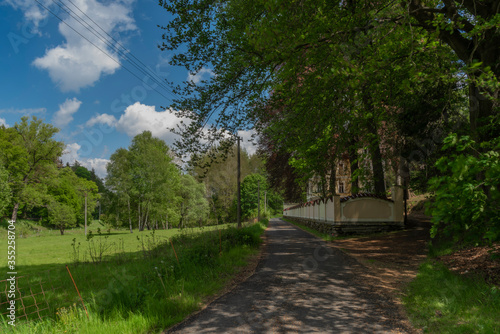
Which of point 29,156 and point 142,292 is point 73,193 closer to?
point 29,156

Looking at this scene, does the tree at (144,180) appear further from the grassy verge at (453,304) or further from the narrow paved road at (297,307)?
the grassy verge at (453,304)

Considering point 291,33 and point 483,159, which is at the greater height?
point 291,33

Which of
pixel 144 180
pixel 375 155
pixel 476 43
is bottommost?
pixel 375 155

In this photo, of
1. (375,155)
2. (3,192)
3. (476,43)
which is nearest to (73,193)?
(3,192)

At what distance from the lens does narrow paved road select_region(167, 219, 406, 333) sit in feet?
14.7

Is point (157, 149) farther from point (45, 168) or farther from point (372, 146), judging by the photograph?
point (372, 146)

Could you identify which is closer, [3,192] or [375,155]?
[375,155]

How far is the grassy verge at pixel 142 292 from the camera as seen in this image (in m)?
4.52

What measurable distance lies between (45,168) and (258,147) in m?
32.7

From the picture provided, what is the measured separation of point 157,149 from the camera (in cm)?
4594

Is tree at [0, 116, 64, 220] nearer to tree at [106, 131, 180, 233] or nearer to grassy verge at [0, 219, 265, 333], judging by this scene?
tree at [106, 131, 180, 233]

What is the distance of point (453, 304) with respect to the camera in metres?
4.91

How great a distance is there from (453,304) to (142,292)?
5.33 m

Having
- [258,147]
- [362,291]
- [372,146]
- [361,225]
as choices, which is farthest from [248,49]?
[258,147]
